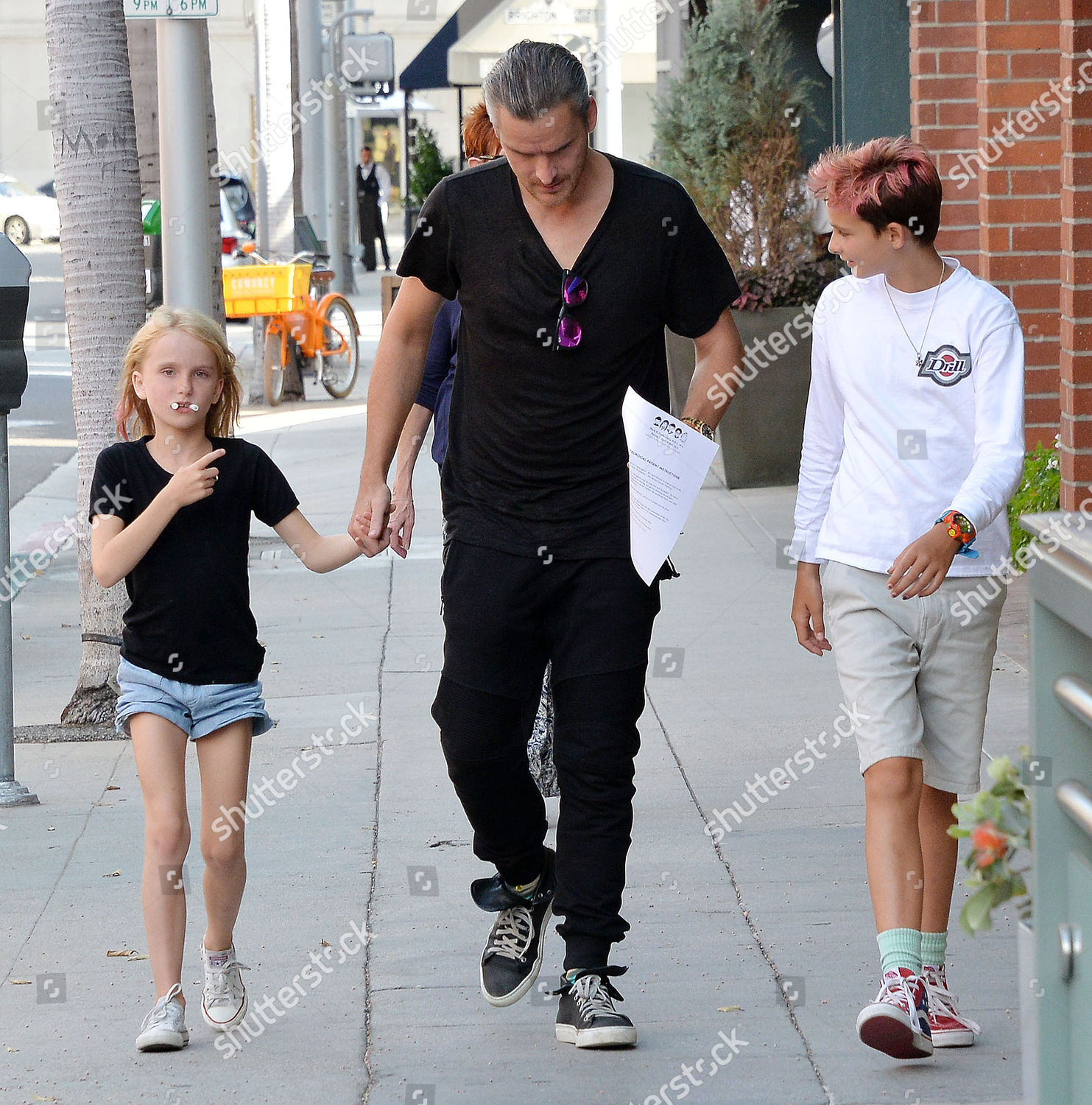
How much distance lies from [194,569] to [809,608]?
4.26ft

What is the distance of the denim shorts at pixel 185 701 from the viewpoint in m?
3.64

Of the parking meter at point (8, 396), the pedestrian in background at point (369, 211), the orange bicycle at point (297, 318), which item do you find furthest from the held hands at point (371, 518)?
the pedestrian in background at point (369, 211)

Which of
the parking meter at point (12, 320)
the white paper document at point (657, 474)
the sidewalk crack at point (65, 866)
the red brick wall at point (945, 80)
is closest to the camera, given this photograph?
the white paper document at point (657, 474)

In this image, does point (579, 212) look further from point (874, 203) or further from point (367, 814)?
point (367, 814)

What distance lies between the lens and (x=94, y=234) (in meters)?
6.40

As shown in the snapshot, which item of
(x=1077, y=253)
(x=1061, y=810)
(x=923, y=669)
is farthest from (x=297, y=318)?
(x=1061, y=810)

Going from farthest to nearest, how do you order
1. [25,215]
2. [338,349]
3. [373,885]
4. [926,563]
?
[25,215] → [338,349] → [373,885] → [926,563]

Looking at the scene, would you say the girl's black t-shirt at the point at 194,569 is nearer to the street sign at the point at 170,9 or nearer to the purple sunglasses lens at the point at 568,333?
the purple sunglasses lens at the point at 568,333

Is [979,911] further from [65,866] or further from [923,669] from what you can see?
[65,866]

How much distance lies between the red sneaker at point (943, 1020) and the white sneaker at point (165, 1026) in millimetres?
1519

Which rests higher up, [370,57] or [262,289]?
[370,57]

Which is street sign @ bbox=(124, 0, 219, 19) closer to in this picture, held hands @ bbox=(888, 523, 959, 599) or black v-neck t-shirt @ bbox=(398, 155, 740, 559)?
black v-neck t-shirt @ bbox=(398, 155, 740, 559)

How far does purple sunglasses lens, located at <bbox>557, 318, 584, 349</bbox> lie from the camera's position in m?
3.59

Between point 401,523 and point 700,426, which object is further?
point 401,523
